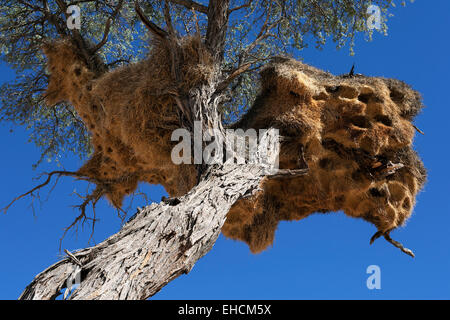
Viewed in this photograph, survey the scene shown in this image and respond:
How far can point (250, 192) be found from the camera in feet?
18.1

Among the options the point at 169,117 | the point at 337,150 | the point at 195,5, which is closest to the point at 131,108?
the point at 169,117

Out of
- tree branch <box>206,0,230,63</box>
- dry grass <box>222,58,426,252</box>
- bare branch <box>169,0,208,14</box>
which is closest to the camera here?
tree branch <box>206,0,230,63</box>

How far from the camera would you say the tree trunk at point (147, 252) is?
333 centimetres

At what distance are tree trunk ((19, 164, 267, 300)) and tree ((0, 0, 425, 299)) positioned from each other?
0.03 feet

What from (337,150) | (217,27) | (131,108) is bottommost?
(337,150)

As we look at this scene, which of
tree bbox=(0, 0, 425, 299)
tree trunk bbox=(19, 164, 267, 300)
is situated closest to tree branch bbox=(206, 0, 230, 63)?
tree bbox=(0, 0, 425, 299)

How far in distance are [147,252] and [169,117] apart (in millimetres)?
3440

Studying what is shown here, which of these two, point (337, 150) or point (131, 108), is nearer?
point (131, 108)

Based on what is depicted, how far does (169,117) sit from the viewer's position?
22.6 feet

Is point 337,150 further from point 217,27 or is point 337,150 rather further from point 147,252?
point 147,252

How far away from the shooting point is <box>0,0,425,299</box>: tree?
3789 millimetres

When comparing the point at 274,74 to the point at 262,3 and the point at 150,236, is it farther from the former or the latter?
the point at 150,236

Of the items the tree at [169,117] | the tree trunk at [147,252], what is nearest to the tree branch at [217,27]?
the tree at [169,117]

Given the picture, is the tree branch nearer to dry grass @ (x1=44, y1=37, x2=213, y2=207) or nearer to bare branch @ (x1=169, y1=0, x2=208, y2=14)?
dry grass @ (x1=44, y1=37, x2=213, y2=207)
